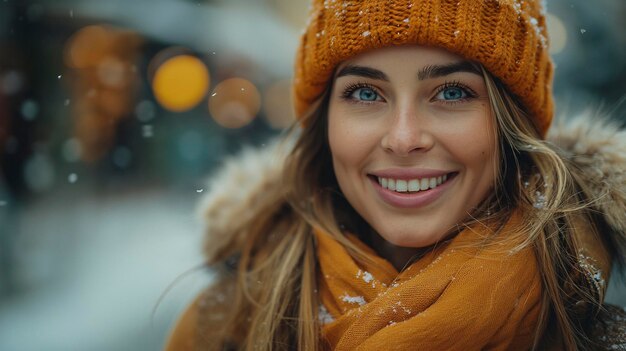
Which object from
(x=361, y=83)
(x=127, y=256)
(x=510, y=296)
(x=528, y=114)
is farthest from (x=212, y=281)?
(x=127, y=256)

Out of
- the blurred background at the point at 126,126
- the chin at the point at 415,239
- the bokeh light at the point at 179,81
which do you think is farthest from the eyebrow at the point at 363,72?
the bokeh light at the point at 179,81

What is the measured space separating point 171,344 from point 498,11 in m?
1.72

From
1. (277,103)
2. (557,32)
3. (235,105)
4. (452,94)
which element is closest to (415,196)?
(452,94)

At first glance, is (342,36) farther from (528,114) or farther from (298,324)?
(298,324)

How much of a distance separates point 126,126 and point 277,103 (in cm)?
352

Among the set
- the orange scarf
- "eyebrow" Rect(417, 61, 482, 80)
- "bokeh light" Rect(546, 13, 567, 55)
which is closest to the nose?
"eyebrow" Rect(417, 61, 482, 80)

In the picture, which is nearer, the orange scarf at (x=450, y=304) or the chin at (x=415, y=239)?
the orange scarf at (x=450, y=304)

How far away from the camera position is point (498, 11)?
1720 millimetres

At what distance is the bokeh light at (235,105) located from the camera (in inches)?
413

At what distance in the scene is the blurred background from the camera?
5.41 m

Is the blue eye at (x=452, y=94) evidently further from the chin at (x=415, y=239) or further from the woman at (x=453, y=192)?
the chin at (x=415, y=239)

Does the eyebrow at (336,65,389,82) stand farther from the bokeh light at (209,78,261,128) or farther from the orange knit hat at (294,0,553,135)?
the bokeh light at (209,78,261,128)

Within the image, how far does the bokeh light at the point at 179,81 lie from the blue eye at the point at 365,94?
27.5ft

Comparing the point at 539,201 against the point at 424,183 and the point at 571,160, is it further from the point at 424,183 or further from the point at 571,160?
the point at 424,183
